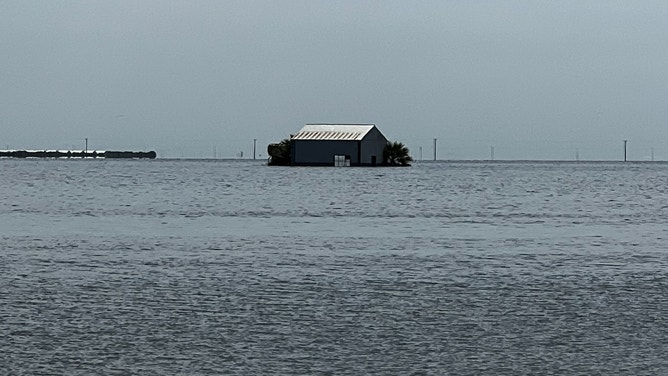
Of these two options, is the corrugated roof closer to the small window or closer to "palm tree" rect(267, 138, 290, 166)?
the small window

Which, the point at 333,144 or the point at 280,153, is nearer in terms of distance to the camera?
the point at 333,144

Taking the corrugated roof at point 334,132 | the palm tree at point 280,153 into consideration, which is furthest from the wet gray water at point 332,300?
the palm tree at point 280,153

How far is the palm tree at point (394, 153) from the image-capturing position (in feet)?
580

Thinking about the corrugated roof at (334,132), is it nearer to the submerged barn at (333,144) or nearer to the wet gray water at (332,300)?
the submerged barn at (333,144)

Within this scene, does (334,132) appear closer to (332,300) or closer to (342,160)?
(342,160)

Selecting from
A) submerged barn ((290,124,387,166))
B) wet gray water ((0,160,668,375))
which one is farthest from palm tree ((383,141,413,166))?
wet gray water ((0,160,668,375))

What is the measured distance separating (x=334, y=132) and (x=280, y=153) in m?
20.8

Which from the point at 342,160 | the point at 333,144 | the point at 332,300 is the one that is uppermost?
the point at 333,144

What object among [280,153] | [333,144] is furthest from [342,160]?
[280,153]

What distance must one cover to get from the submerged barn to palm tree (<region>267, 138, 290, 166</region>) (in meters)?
11.5

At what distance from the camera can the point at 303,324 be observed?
1772cm

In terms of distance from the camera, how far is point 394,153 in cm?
17812

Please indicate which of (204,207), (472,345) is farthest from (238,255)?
(204,207)

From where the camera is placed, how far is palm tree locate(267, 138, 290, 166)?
181 m
